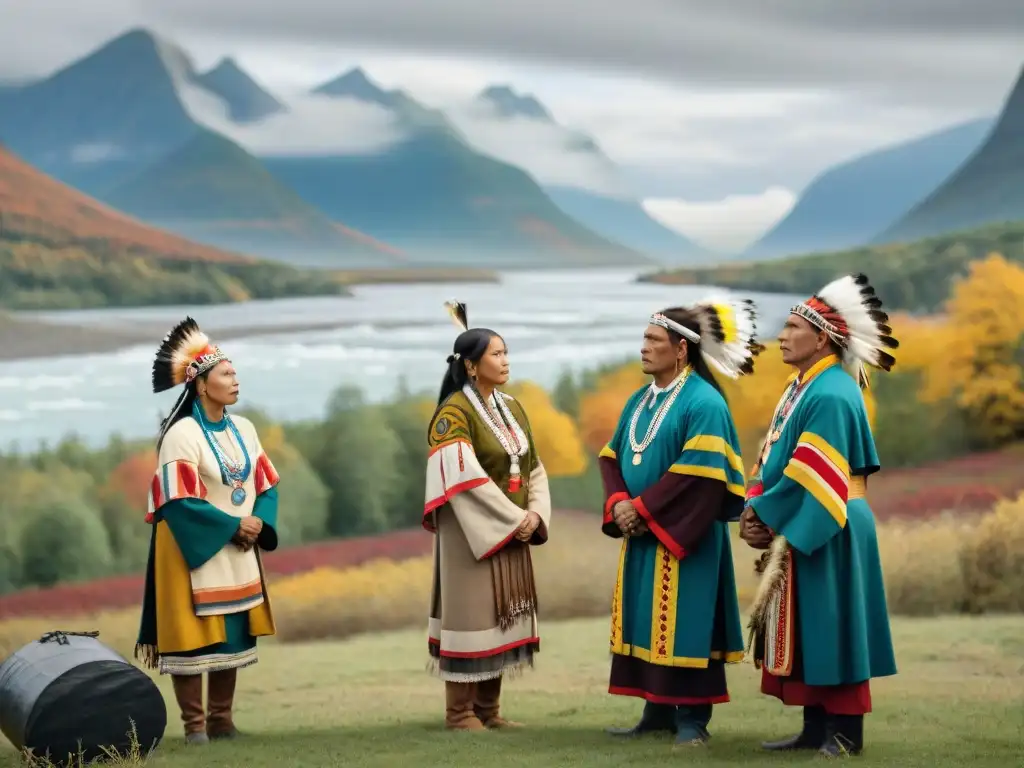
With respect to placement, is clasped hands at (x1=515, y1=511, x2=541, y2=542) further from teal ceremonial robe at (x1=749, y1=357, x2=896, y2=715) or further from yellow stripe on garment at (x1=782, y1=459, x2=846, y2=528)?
yellow stripe on garment at (x1=782, y1=459, x2=846, y2=528)

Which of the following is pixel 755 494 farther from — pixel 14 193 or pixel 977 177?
pixel 977 177

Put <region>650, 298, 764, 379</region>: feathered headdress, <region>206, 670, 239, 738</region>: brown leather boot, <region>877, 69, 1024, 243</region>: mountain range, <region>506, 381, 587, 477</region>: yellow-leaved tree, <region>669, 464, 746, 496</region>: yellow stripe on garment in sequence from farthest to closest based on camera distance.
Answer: <region>877, 69, 1024, 243</region>: mountain range < <region>506, 381, 587, 477</region>: yellow-leaved tree < <region>206, 670, 239, 738</region>: brown leather boot < <region>650, 298, 764, 379</region>: feathered headdress < <region>669, 464, 746, 496</region>: yellow stripe on garment

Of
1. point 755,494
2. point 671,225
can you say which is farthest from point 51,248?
point 755,494

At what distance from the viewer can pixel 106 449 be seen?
11.5 meters

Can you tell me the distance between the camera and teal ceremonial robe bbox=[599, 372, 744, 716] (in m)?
5.40

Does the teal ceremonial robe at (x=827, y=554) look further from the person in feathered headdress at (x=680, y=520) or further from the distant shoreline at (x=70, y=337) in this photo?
the distant shoreline at (x=70, y=337)

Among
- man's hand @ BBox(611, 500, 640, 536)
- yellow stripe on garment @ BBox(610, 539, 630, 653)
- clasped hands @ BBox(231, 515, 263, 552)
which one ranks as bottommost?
yellow stripe on garment @ BBox(610, 539, 630, 653)

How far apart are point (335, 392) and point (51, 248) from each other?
292 centimetres

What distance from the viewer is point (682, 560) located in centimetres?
548

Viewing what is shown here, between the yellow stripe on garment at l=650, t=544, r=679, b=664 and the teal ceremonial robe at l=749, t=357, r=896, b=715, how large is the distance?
1.38ft

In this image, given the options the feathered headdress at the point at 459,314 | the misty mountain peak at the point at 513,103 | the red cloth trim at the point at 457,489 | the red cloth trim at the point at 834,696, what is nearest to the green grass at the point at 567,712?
the red cloth trim at the point at 834,696

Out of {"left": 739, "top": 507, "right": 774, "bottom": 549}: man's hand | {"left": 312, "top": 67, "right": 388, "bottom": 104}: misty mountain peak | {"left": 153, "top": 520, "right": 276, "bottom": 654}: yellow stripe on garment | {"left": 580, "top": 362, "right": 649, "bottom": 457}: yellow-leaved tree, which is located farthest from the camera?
{"left": 312, "top": 67, "right": 388, "bottom": 104}: misty mountain peak

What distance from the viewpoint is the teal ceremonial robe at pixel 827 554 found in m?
5.01

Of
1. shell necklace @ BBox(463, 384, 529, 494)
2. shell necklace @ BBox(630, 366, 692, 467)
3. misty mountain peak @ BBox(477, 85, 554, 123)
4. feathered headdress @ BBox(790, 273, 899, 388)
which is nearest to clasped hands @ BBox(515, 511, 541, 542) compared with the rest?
shell necklace @ BBox(463, 384, 529, 494)
